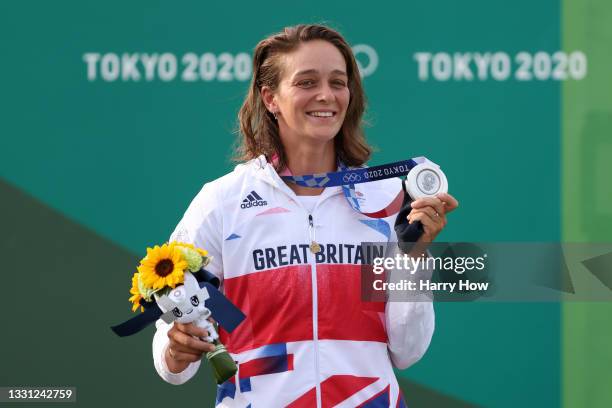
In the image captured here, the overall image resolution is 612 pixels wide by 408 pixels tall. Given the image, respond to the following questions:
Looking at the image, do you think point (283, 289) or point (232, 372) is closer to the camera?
point (232, 372)

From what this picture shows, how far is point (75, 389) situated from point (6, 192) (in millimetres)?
777

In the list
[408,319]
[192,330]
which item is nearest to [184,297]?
[192,330]

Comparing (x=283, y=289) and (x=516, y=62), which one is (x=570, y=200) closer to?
(x=516, y=62)

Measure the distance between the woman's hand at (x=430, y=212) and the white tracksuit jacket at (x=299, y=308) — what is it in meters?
0.20

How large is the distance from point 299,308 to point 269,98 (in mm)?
575

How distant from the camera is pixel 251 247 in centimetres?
224

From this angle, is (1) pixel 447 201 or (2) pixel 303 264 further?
(2) pixel 303 264

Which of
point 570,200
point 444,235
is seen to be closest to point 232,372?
point 444,235

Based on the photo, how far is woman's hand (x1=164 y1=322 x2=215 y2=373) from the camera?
6.47 feet

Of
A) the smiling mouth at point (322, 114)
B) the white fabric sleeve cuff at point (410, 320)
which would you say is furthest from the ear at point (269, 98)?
the white fabric sleeve cuff at point (410, 320)

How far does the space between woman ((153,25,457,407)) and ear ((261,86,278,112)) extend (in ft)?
0.14

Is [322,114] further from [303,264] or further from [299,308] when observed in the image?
[299,308]

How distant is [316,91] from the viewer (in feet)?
7.52

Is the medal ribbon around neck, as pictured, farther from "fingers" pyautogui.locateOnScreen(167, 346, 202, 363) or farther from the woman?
"fingers" pyautogui.locateOnScreen(167, 346, 202, 363)
